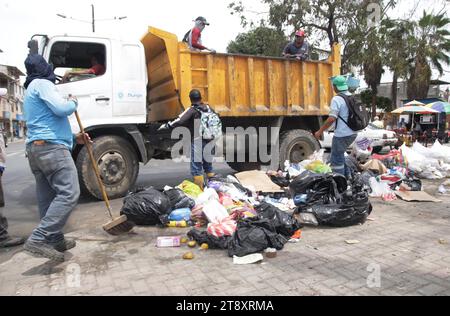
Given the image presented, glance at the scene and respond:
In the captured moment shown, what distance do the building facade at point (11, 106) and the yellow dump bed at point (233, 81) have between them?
40.8 m

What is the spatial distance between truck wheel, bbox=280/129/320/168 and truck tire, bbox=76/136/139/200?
9.22ft

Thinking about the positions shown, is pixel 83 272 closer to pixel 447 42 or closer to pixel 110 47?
pixel 110 47

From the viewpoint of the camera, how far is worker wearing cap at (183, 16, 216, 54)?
625 centimetres

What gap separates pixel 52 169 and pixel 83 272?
0.89 meters

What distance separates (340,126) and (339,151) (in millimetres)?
354

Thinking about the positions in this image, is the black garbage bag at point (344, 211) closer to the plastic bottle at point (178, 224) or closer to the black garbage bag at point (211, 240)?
the black garbage bag at point (211, 240)

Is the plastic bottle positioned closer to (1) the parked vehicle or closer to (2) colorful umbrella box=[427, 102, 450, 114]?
(1) the parked vehicle

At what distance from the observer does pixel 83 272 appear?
126 inches

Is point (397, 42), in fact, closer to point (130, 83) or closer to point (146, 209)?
point (130, 83)

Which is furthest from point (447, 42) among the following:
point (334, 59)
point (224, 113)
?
point (224, 113)

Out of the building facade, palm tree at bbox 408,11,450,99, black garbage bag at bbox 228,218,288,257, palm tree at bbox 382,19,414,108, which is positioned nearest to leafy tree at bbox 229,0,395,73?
palm tree at bbox 382,19,414,108

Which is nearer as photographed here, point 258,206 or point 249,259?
point 249,259

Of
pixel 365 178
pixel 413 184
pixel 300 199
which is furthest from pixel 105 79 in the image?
pixel 413 184

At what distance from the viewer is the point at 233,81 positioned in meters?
6.59
